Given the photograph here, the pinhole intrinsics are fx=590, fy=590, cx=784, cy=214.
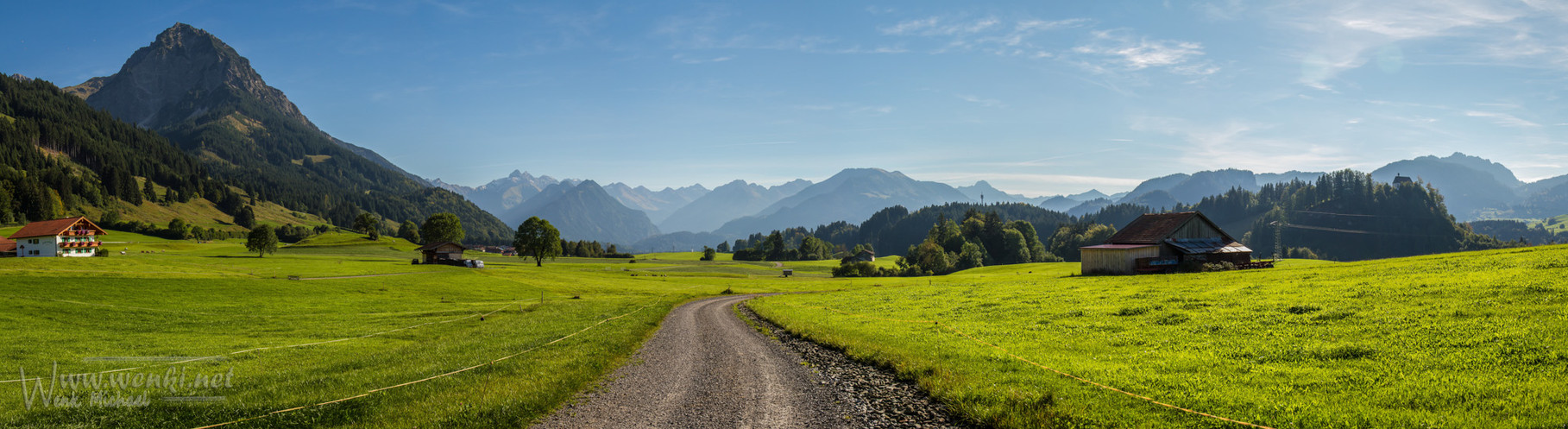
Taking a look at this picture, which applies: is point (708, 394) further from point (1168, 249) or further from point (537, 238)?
point (537, 238)

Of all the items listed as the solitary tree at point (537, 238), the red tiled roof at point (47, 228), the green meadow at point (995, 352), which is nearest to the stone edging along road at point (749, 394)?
the green meadow at point (995, 352)

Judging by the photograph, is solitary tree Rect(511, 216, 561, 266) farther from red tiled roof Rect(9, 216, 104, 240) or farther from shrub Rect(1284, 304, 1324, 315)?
shrub Rect(1284, 304, 1324, 315)

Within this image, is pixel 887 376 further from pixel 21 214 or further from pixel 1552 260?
pixel 21 214

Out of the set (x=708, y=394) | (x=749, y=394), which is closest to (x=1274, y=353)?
(x=749, y=394)

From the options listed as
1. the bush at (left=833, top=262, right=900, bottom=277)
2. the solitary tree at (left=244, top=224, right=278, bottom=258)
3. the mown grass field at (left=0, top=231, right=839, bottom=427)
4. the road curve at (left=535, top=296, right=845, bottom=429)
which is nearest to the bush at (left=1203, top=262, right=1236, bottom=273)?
the mown grass field at (left=0, top=231, right=839, bottom=427)

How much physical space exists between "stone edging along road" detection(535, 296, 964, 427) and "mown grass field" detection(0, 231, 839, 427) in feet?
4.45

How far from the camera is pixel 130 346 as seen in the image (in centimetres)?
2392

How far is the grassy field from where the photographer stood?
1067cm

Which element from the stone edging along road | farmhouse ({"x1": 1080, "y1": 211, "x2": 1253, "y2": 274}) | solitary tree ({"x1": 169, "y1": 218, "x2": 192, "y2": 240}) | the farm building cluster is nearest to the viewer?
the stone edging along road

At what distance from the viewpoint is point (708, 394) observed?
599 inches

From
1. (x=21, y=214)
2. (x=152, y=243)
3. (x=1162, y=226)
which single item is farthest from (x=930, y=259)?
(x=21, y=214)

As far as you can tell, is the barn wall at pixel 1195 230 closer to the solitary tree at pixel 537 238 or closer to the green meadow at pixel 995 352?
the green meadow at pixel 995 352

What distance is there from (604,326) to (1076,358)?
2305 centimetres

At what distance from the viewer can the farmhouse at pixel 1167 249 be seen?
6888 cm
